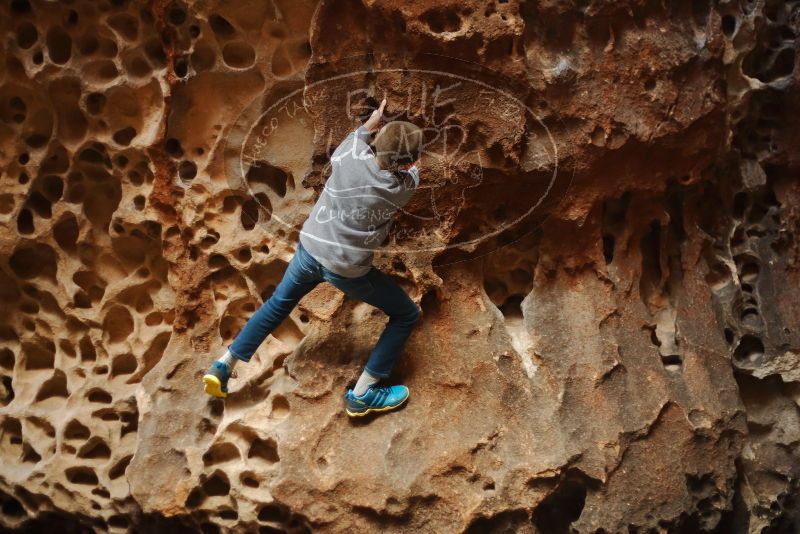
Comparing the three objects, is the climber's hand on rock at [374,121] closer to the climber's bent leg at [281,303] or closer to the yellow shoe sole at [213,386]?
the climber's bent leg at [281,303]

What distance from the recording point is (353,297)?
8.61 ft

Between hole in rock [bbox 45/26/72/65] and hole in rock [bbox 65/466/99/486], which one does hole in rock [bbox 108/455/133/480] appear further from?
hole in rock [bbox 45/26/72/65]

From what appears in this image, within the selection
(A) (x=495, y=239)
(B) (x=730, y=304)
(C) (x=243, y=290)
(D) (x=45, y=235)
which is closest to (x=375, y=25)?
(A) (x=495, y=239)

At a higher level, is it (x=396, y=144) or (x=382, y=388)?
(x=396, y=144)

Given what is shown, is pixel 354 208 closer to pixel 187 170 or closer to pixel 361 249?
pixel 361 249

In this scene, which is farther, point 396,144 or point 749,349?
point 749,349

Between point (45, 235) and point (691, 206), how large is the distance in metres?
2.44

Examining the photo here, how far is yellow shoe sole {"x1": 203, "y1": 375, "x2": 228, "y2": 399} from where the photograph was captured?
266 centimetres

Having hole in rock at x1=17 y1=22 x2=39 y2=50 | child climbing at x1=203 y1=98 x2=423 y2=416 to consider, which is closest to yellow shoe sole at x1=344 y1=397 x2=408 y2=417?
child climbing at x1=203 y1=98 x2=423 y2=416

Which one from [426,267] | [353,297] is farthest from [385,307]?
[426,267]

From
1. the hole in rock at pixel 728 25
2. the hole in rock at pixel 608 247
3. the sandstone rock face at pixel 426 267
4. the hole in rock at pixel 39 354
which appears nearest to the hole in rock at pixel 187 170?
the sandstone rock face at pixel 426 267

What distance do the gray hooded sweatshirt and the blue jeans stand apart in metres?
0.05

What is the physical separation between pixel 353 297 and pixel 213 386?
0.55 m

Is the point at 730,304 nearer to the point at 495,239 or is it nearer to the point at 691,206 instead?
the point at 691,206
